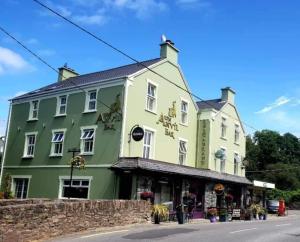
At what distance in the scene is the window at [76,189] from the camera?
3038cm

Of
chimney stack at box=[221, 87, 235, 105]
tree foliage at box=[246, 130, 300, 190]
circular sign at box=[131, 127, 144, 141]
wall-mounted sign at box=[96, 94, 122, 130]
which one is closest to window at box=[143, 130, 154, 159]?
circular sign at box=[131, 127, 144, 141]

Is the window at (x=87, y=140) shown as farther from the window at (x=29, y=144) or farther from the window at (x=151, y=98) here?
the window at (x=29, y=144)

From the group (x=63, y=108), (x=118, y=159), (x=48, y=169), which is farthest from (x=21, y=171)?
(x=118, y=159)

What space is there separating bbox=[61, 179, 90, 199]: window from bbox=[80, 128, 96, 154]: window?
1986mm

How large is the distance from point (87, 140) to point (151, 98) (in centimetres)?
515

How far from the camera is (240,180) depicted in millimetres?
39500

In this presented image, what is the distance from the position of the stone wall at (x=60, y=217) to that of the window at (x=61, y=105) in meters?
12.3

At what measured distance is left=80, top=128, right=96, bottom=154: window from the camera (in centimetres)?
3100

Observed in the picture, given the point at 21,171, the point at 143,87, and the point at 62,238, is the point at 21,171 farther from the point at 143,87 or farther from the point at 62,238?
the point at 62,238

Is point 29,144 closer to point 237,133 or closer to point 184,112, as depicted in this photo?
point 184,112

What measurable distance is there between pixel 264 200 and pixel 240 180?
12.3 m

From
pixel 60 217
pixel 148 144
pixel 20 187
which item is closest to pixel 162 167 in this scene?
pixel 148 144

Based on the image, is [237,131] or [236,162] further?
[237,131]

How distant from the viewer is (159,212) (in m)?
24.9
